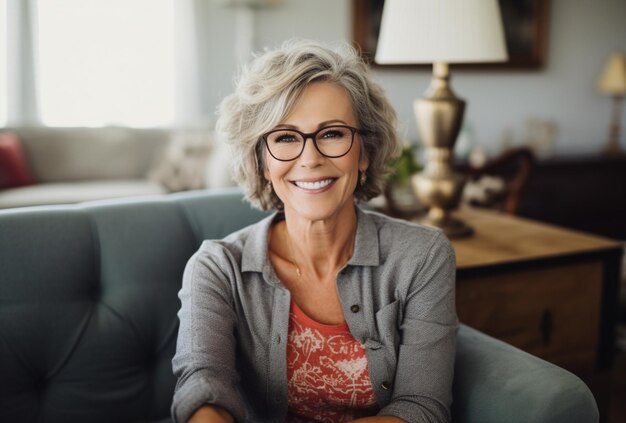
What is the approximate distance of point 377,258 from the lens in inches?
47.7

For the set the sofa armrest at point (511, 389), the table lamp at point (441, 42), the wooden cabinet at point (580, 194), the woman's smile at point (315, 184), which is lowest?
the wooden cabinet at point (580, 194)

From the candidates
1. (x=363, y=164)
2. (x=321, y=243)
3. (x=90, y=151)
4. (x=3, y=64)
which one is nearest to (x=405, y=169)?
(x=363, y=164)

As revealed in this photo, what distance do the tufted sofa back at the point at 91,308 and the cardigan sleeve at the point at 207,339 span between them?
0.66 ft

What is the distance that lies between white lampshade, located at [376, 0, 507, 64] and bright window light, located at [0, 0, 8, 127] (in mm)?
3324

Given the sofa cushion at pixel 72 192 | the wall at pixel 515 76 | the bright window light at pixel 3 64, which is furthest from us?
the wall at pixel 515 76

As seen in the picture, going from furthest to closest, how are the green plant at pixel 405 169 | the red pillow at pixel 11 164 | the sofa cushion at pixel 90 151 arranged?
the sofa cushion at pixel 90 151 → the red pillow at pixel 11 164 → the green plant at pixel 405 169

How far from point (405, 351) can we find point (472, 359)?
18cm

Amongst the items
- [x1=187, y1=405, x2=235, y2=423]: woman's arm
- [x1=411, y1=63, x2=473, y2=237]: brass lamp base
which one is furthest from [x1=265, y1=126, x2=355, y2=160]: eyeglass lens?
[x1=411, y1=63, x2=473, y2=237]: brass lamp base

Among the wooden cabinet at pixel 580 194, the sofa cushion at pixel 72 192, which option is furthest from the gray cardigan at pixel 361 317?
the wooden cabinet at pixel 580 194

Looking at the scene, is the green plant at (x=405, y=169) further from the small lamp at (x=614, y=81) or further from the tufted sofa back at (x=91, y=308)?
the small lamp at (x=614, y=81)

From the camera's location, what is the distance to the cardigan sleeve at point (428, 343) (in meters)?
1.10

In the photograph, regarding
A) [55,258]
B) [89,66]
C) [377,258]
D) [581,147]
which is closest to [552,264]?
[377,258]

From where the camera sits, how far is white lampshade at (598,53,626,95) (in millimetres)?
4750

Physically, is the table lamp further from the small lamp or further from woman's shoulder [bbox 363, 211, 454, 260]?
the small lamp
